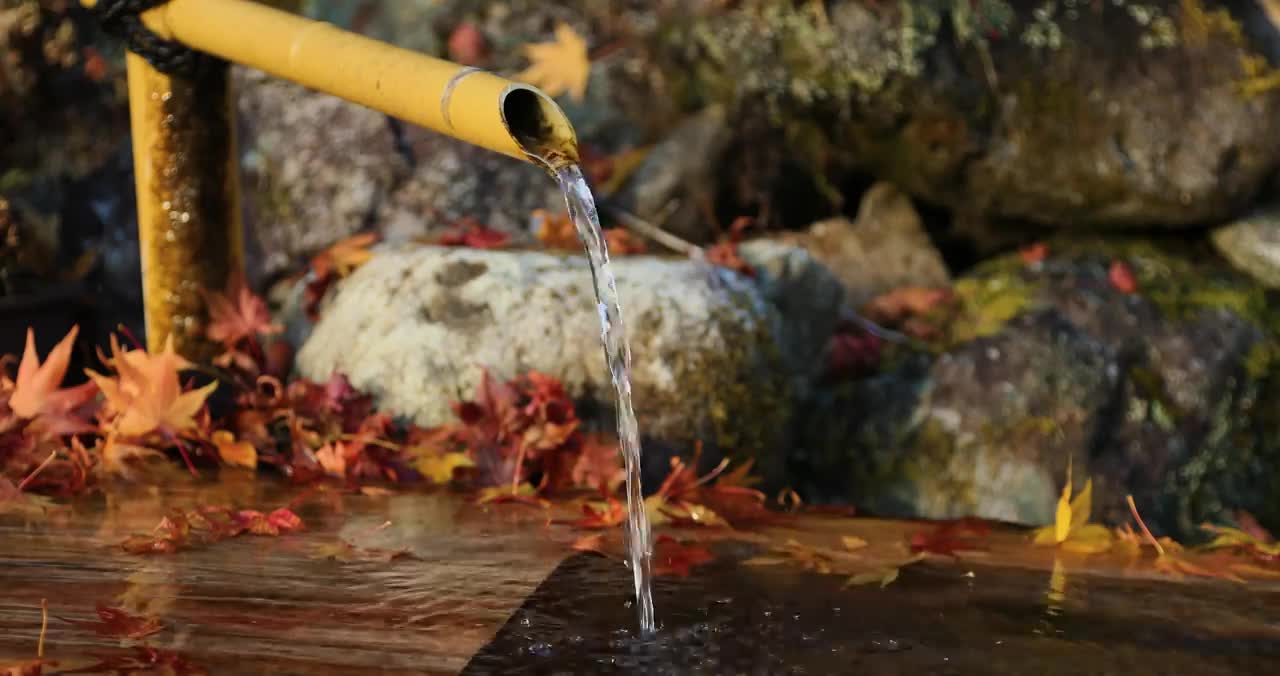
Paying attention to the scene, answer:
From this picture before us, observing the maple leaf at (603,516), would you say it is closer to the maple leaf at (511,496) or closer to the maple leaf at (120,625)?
the maple leaf at (511,496)

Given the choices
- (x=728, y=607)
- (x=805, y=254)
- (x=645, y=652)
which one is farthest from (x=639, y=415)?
(x=645, y=652)

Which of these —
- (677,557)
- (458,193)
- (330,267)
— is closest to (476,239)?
(330,267)

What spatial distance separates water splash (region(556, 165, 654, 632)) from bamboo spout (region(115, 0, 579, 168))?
0.12 meters

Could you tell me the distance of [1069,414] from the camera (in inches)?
134

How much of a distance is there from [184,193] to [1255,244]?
11.0 ft

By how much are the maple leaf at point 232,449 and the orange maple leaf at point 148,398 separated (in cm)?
10

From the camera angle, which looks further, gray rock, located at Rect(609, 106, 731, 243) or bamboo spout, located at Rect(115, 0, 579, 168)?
gray rock, located at Rect(609, 106, 731, 243)

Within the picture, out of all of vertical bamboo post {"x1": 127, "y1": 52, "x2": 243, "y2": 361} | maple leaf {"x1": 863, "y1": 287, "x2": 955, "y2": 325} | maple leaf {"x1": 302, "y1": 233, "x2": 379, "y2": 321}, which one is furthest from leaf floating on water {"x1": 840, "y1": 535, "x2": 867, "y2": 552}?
maple leaf {"x1": 863, "y1": 287, "x2": 955, "y2": 325}

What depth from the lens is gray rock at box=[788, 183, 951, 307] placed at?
412 cm

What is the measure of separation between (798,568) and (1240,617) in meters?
0.61

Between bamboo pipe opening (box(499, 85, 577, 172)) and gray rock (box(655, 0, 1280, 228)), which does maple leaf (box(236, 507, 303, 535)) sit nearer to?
bamboo pipe opening (box(499, 85, 577, 172))

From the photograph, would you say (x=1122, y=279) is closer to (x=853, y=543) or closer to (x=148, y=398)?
(x=853, y=543)

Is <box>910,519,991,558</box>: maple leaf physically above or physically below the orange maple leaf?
below

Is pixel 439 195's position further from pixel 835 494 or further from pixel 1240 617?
pixel 1240 617
